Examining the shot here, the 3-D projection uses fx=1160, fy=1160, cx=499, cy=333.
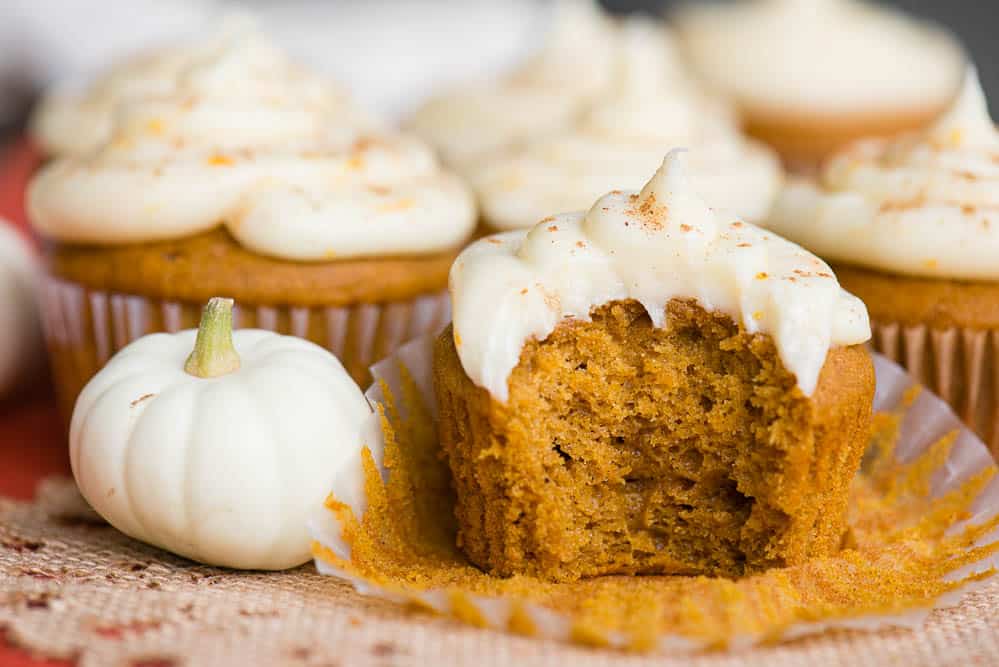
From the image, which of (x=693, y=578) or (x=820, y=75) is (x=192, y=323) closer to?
(x=693, y=578)

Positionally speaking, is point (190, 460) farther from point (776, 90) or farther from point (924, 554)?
point (776, 90)

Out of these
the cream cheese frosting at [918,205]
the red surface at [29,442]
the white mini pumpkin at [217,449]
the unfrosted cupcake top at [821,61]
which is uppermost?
the cream cheese frosting at [918,205]

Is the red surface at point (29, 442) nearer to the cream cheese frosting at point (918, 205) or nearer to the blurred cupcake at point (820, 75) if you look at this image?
the cream cheese frosting at point (918, 205)

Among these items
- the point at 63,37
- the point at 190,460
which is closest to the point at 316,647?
the point at 190,460

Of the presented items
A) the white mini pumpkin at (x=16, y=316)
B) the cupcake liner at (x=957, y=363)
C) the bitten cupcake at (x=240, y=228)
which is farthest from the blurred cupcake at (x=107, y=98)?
the cupcake liner at (x=957, y=363)

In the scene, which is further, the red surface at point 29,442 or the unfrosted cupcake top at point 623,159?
the unfrosted cupcake top at point 623,159

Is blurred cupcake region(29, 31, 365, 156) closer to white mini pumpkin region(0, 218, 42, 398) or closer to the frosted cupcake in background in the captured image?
the frosted cupcake in background
